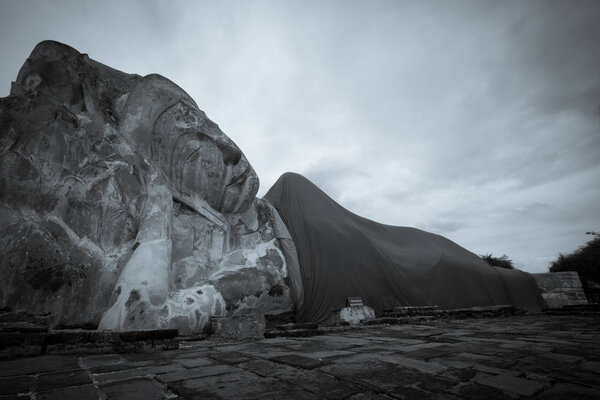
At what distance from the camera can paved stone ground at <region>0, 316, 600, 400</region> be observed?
1321 millimetres

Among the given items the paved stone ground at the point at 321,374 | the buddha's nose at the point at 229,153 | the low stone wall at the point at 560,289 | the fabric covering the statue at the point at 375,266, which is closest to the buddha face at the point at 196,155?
the buddha's nose at the point at 229,153

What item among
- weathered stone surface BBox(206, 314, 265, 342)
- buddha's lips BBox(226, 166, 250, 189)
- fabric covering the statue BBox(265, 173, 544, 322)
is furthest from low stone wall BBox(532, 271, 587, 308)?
weathered stone surface BBox(206, 314, 265, 342)

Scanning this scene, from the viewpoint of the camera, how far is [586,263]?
54.1 ft

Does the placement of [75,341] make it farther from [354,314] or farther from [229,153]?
[354,314]

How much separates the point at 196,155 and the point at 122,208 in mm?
1649

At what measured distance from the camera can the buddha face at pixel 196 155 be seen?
5.94m

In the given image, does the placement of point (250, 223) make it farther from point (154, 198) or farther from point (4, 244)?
point (4, 244)

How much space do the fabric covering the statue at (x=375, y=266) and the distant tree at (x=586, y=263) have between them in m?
9.68

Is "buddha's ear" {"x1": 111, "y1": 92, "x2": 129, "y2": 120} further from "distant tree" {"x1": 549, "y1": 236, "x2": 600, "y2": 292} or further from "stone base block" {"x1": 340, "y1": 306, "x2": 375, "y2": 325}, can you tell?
"distant tree" {"x1": 549, "y1": 236, "x2": 600, "y2": 292}

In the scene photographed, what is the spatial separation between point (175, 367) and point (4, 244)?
3.92 metres

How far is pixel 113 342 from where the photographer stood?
2.72m

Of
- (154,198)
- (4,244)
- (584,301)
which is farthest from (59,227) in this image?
(584,301)

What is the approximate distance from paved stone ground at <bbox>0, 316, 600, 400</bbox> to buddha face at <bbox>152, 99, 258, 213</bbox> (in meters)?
4.00

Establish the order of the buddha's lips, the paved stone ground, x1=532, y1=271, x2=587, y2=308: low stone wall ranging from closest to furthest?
1. the paved stone ground
2. the buddha's lips
3. x1=532, y1=271, x2=587, y2=308: low stone wall
